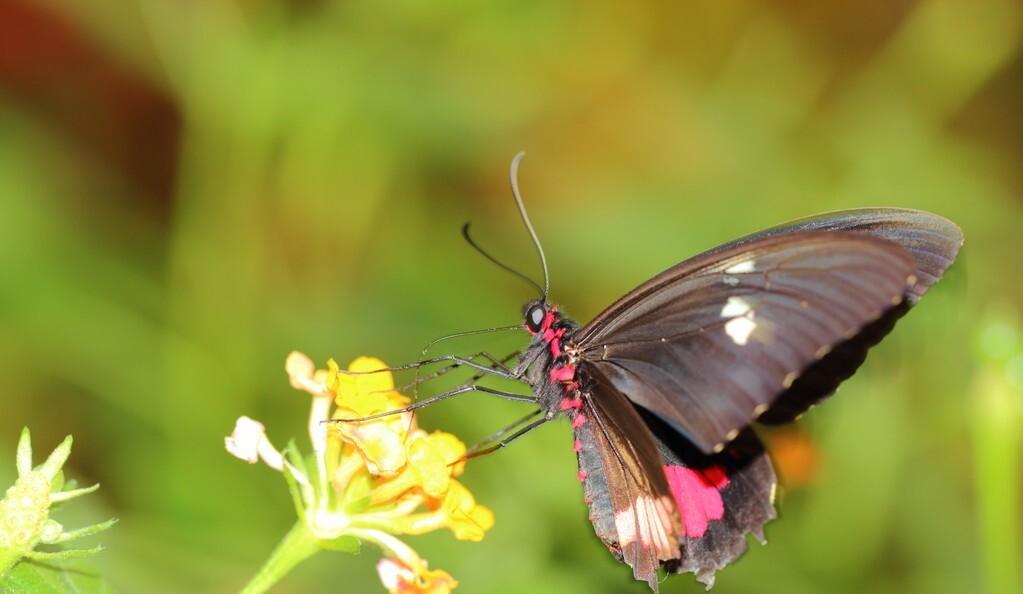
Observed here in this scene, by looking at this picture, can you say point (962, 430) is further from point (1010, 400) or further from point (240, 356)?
point (240, 356)

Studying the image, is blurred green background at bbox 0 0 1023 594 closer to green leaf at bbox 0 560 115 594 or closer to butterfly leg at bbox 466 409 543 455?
butterfly leg at bbox 466 409 543 455

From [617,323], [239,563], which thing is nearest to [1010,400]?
[617,323]

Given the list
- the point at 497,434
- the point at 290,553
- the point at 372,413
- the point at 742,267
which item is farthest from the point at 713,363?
the point at 290,553

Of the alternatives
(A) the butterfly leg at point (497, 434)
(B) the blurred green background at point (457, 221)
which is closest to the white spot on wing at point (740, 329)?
(A) the butterfly leg at point (497, 434)

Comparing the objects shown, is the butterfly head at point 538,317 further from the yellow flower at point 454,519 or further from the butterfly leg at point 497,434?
the yellow flower at point 454,519

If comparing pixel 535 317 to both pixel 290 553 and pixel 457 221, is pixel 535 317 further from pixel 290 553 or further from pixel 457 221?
pixel 457 221

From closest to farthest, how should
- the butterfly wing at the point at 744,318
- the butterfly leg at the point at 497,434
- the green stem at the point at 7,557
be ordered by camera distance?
the green stem at the point at 7,557
the butterfly wing at the point at 744,318
the butterfly leg at the point at 497,434
